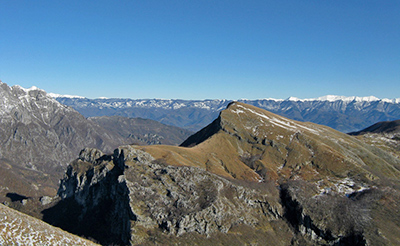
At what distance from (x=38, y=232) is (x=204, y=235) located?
103 metres

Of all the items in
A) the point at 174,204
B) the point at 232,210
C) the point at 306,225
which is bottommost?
the point at 306,225

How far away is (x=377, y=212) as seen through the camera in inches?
6634

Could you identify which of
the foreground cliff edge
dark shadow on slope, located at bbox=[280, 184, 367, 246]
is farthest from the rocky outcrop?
dark shadow on slope, located at bbox=[280, 184, 367, 246]

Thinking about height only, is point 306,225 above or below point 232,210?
below

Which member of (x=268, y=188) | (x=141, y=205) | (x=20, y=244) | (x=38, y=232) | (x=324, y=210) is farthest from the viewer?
(x=268, y=188)

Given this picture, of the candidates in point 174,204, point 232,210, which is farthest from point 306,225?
point 174,204

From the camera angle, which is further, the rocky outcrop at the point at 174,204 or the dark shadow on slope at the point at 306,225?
the rocky outcrop at the point at 174,204

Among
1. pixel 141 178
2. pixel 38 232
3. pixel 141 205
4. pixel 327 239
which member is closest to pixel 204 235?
pixel 141 205

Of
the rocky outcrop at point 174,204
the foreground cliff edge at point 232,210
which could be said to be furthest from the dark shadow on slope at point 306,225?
the rocky outcrop at point 174,204

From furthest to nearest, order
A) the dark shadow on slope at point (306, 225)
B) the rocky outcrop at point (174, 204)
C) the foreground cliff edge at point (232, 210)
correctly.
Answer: the rocky outcrop at point (174, 204)
the foreground cliff edge at point (232, 210)
the dark shadow on slope at point (306, 225)

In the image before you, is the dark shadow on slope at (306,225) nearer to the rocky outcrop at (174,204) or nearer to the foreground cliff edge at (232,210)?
the foreground cliff edge at (232,210)

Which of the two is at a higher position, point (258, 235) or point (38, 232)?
point (38, 232)

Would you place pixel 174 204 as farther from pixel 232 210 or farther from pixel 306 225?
pixel 306 225

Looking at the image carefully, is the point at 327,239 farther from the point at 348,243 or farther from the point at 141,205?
the point at 141,205
